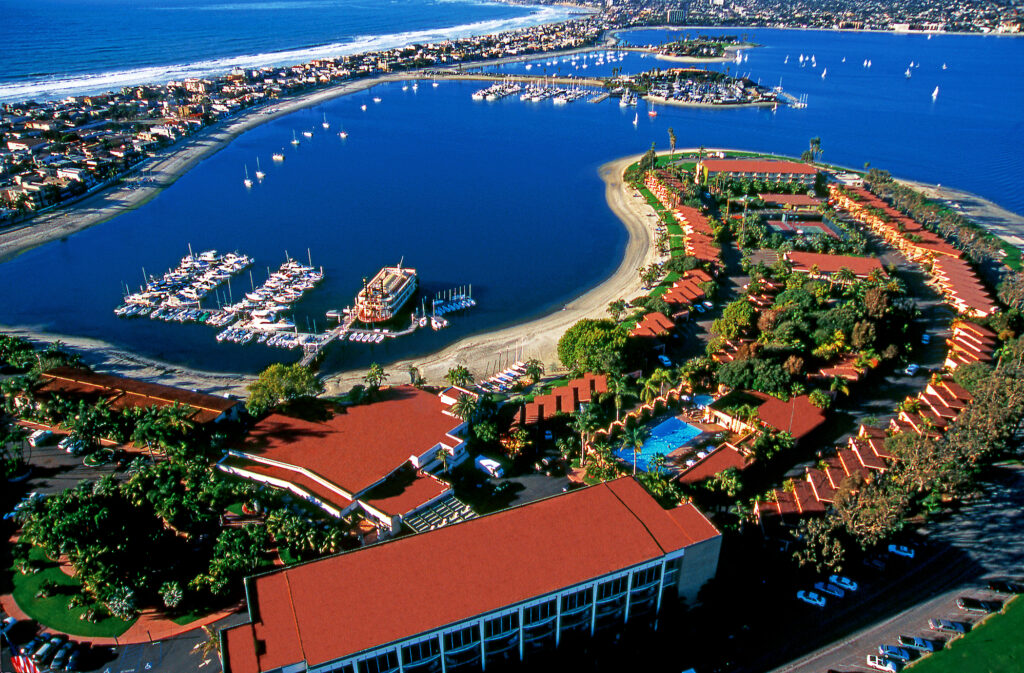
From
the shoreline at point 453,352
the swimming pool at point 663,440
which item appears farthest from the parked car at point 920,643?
the shoreline at point 453,352

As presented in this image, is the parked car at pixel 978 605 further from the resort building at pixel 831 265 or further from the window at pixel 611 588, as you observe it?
the resort building at pixel 831 265

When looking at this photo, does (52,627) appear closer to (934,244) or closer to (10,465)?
(10,465)

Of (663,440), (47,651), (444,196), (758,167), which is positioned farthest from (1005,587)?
(444,196)

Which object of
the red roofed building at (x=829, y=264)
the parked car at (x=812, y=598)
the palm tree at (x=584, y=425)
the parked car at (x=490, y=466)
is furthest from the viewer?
the red roofed building at (x=829, y=264)

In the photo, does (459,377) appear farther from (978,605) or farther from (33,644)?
(978,605)

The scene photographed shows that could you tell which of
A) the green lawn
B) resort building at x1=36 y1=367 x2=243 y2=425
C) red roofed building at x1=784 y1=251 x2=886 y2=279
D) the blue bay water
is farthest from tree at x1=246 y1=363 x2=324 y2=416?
red roofed building at x1=784 y1=251 x2=886 y2=279

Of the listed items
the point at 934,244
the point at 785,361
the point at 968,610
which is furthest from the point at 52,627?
the point at 934,244

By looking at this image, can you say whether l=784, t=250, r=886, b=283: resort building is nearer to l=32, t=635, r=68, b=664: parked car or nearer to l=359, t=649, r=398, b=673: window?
l=359, t=649, r=398, b=673: window
